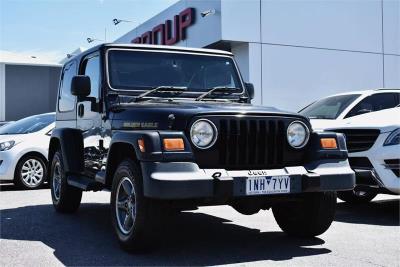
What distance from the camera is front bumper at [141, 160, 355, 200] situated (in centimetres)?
424

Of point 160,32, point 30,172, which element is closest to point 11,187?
point 30,172

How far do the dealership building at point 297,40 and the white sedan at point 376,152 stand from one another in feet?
40.6

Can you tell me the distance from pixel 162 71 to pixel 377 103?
425 centimetres

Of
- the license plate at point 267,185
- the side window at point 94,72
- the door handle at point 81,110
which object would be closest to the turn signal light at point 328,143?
the license plate at point 267,185

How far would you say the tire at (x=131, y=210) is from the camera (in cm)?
449

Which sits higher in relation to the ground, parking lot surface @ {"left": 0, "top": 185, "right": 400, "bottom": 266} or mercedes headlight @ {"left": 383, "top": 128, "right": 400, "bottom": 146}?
mercedes headlight @ {"left": 383, "top": 128, "right": 400, "bottom": 146}

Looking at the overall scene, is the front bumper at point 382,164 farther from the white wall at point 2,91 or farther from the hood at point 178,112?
the white wall at point 2,91

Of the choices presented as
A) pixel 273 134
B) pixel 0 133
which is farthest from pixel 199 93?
pixel 0 133

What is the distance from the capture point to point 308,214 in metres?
5.33

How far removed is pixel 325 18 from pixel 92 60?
55.3ft

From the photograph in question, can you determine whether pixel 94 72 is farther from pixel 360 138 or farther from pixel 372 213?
pixel 372 213

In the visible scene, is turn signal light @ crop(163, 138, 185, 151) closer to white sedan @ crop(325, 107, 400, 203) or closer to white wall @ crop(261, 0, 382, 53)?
white sedan @ crop(325, 107, 400, 203)

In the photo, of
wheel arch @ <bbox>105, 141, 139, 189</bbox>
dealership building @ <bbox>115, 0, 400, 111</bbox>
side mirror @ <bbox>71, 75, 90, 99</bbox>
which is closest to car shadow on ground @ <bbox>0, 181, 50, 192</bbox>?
side mirror @ <bbox>71, 75, 90, 99</bbox>

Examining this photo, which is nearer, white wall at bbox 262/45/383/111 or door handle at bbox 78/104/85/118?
door handle at bbox 78/104/85/118
